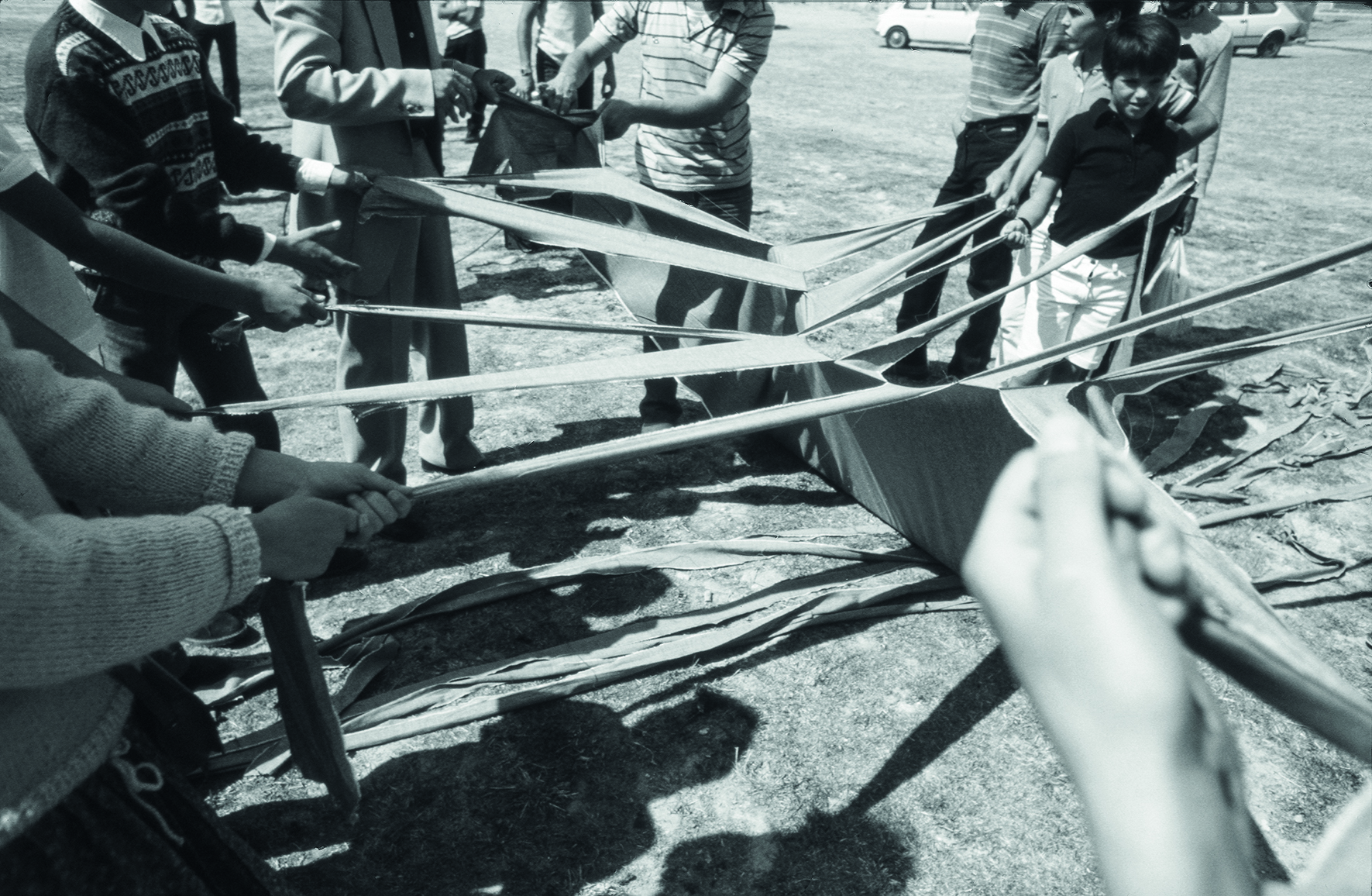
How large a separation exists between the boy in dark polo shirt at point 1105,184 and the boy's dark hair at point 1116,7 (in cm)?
34

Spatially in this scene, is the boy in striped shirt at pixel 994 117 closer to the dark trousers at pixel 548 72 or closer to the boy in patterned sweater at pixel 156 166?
the boy in patterned sweater at pixel 156 166

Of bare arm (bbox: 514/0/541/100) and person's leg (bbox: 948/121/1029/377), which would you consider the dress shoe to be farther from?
bare arm (bbox: 514/0/541/100)

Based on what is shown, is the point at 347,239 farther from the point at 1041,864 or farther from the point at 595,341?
the point at 1041,864

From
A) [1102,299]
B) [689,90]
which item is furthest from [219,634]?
[1102,299]

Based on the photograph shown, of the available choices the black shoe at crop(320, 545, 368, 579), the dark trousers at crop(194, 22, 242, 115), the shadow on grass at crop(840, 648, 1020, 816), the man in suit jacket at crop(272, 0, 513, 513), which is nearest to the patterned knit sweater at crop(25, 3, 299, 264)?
the man in suit jacket at crop(272, 0, 513, 513)

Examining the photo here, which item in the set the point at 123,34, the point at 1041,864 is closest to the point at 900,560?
the point at 1041,864

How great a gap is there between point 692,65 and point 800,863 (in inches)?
93.9

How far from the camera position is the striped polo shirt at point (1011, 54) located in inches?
136

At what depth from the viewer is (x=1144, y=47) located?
2.76 m

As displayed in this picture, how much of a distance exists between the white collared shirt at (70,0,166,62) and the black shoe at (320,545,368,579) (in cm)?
136

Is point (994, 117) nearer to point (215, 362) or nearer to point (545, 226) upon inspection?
point (545, 226)

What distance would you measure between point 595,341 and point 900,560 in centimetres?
222

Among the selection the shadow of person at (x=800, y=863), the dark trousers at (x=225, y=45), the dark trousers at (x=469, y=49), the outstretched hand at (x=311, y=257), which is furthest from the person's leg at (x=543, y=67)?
the shadow of person at (x=800, y=863)

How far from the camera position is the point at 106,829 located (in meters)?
1.03
